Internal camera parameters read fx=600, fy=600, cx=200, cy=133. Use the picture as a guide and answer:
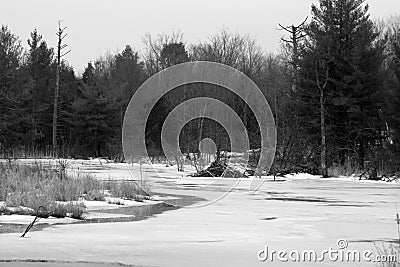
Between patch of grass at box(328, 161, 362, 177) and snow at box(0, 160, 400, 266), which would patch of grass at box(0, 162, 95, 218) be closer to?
snow at box(0, 160, 400, 266)

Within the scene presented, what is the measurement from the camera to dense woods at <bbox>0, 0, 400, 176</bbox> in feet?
92.4

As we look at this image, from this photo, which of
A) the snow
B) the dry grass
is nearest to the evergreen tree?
the snow

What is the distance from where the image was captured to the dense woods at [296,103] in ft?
92.4

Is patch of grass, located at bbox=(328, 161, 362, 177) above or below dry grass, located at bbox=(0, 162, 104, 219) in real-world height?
above

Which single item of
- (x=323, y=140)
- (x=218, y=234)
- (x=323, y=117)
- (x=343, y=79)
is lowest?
(x=218, y=234)

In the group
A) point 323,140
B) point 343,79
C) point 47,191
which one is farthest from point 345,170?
point 47,191

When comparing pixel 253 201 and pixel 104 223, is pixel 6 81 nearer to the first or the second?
pixel 253 201

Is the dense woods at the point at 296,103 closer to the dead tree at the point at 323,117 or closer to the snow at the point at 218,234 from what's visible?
the dead tree at the point at 323,117

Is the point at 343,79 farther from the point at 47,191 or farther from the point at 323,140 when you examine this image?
the point at 47,191

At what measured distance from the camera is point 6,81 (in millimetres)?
43844

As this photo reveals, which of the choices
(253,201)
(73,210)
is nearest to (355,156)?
(253,201)

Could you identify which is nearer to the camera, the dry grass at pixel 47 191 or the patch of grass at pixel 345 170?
the dry grass at pixel 47 191

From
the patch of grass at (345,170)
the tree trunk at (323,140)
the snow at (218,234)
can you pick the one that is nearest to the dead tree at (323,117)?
the tree trunk at (323,140)

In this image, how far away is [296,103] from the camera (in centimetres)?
3011
